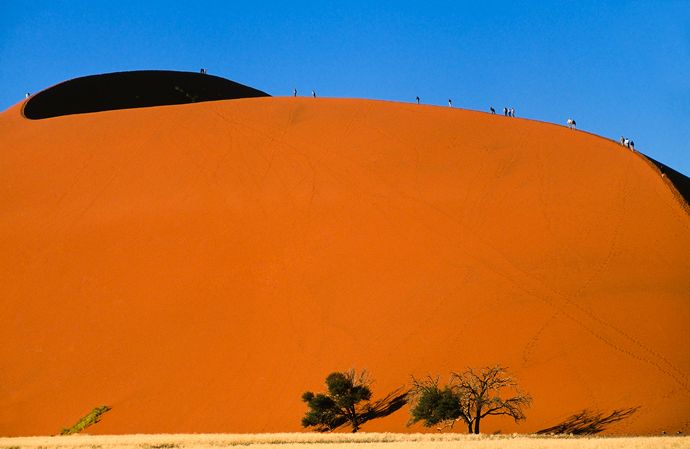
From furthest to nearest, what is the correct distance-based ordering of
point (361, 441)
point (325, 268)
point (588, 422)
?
point (325, 268) < point (588, 422) < point (361, 441)

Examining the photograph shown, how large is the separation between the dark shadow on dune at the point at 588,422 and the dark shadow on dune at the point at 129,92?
33561 millimetres

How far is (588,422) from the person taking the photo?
14.6 m

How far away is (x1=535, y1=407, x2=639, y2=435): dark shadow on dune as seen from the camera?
Result: 14344mm

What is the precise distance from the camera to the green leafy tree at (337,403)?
15672mm

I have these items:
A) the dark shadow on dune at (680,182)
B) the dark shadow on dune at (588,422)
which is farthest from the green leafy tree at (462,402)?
the dark shadow on dune at (680,182)

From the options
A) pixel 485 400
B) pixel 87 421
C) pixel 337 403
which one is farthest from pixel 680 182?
pixel 87 421

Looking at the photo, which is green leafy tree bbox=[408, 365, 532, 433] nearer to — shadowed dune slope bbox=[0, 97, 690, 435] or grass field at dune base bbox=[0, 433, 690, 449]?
shadowed dune slope bbox=[0, 97, 690, 435]

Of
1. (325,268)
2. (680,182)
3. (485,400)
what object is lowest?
(485,400)

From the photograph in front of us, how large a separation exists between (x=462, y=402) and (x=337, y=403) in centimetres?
330

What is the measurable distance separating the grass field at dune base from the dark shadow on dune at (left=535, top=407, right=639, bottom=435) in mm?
996

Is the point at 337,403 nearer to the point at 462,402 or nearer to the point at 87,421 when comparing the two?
the point at 462,402

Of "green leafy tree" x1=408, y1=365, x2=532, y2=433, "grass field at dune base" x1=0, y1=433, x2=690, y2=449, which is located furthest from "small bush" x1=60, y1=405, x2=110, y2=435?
"green leafy tree" x1=408, y1=365, x2=532, y2=433

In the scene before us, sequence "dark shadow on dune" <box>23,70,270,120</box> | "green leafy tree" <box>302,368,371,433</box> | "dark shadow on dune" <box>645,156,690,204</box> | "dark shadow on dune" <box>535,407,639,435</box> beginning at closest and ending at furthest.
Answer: "dark shadow on dune" <box>535,407,639,435</box>, "green leafy tree" <box>302,368,371,433</box>, "dark shadow on dune" <box>645,156,690,204</box>, "dark shadow on dune" <box>23,70,270,120</box>

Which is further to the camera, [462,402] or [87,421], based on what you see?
[87,421]
